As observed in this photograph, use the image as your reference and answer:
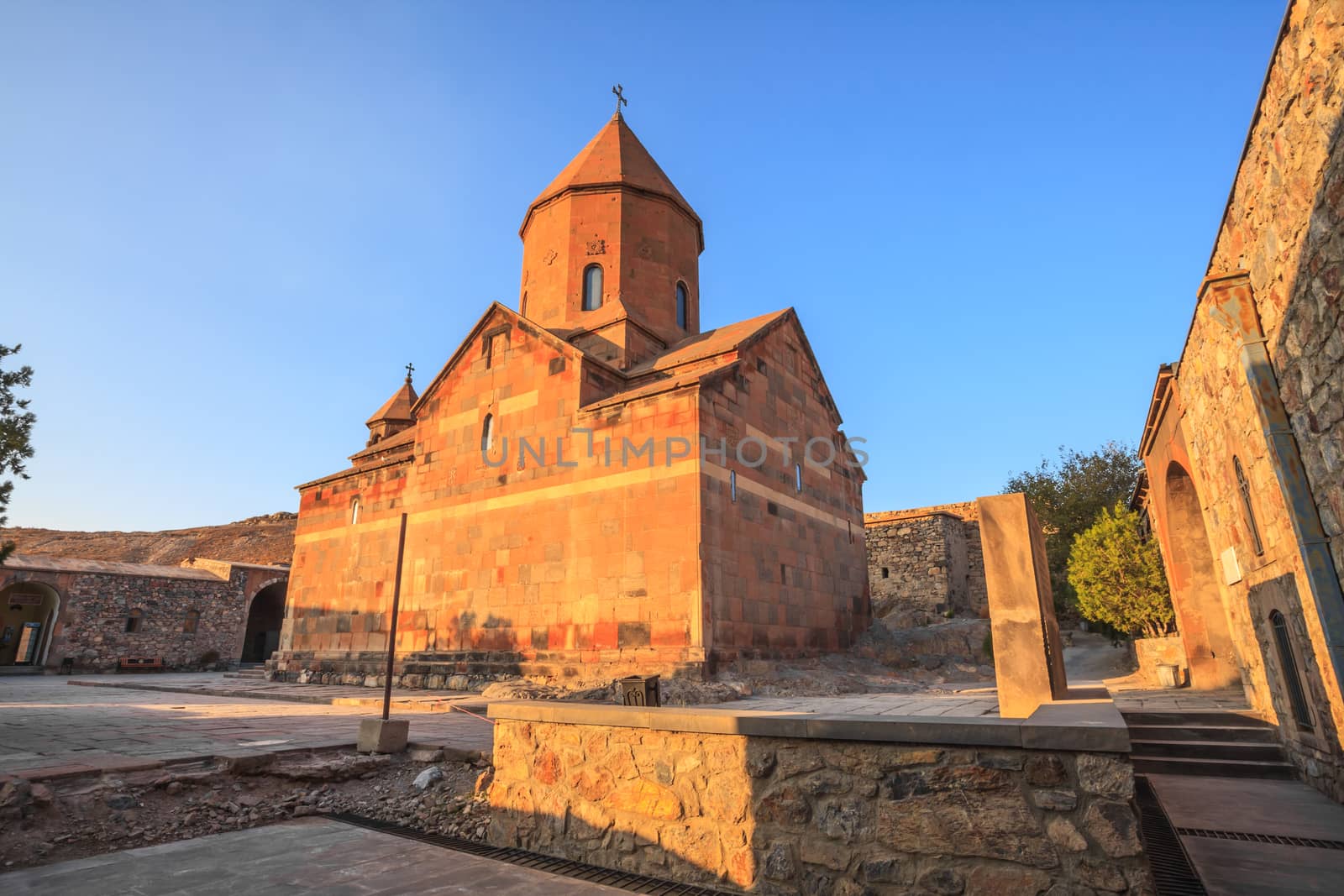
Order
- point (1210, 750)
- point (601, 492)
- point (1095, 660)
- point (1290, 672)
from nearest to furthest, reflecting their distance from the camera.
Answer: point (1290, 672)
point (1210, 750)
point (601, 492)
point (1095, 660)

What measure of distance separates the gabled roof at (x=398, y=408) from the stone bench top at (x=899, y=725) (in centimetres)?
1892

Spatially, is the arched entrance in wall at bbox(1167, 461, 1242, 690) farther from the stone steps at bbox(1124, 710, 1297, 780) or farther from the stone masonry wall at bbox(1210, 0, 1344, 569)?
the stone masonry wall at bbox(1210, 0, 1344, 569)

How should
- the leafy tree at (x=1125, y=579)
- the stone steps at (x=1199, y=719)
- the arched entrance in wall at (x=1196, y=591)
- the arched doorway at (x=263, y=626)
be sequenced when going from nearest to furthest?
1. the stone steps at (x=1199, y=719)
2. the arched entrance in wall at (x=1196, y=591)
3. the leafy tree at (x=1125, y=579)
4. the arched doorway at (x=263, y=626)

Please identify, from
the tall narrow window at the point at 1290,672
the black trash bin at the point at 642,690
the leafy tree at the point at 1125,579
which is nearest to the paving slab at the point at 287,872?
the black trash bin at the point at 642,690

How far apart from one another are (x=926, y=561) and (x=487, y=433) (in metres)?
15.8

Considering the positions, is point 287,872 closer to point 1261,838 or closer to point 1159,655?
point 1261,838

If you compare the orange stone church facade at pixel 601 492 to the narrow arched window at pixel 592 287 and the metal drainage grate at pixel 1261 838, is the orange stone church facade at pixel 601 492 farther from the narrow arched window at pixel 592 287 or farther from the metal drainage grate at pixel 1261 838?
the metal drainage grate at pixel 1261 838

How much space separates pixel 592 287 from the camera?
51.6ft

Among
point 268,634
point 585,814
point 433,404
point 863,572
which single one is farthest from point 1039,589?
point 268,634

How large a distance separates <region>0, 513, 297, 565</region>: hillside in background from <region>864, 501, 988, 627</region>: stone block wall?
125 ft

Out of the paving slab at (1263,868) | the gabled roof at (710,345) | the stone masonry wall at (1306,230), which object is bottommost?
the paving slab at (1263,868)

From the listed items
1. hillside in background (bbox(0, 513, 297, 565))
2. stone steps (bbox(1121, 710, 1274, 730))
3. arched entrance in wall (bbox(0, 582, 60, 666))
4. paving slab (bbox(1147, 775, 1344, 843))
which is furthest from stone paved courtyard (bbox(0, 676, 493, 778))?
hillside in background (bbox(0, 513, 297, 565))

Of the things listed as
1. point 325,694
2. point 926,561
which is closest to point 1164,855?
point 325,694

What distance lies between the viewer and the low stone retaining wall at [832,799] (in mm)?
2869
